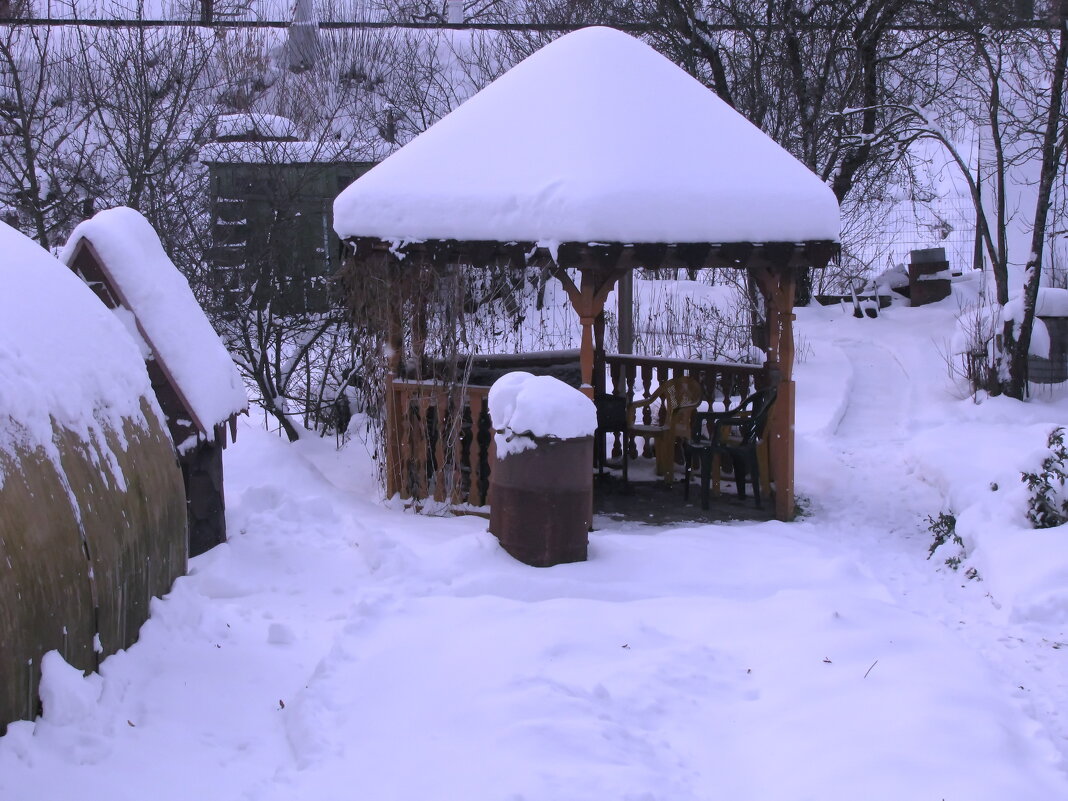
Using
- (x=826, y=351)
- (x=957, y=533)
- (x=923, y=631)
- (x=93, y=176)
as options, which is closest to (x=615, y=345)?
(x=826, y=351)

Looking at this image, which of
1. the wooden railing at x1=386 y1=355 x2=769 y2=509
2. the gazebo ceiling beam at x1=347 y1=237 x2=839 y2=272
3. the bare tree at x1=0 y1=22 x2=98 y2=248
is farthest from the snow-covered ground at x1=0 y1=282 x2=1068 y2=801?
the bare tree at x1=0 y1=22 x2=98 y2=248

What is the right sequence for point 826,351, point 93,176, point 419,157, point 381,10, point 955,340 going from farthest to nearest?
1. point 381,10
2. point 826,351
3. point 955,340
4. point 93,176
5. point 419,157

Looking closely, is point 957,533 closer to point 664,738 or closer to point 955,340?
point 664,738

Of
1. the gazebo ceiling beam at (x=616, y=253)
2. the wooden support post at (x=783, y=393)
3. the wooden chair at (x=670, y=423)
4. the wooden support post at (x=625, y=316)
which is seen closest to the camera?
the gazebo ceiling beam at (x=616, y=253)

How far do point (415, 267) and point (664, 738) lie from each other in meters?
4.88

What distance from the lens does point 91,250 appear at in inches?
214

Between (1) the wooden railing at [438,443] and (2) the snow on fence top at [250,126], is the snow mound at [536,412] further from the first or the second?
(2) the snow on fence top at [250,126]

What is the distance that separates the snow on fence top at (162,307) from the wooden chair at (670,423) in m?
4.01

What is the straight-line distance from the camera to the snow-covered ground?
11.8 feet

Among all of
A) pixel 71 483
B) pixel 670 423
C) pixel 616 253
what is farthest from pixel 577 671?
pixel 670 423

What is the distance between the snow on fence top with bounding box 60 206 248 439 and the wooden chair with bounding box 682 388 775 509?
12.5 feet

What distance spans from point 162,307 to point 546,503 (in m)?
2.39

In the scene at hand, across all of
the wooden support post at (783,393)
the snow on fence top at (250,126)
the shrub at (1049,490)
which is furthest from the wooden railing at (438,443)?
the snow on fence top at (250,126)

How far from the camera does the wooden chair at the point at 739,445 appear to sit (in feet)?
26.6
